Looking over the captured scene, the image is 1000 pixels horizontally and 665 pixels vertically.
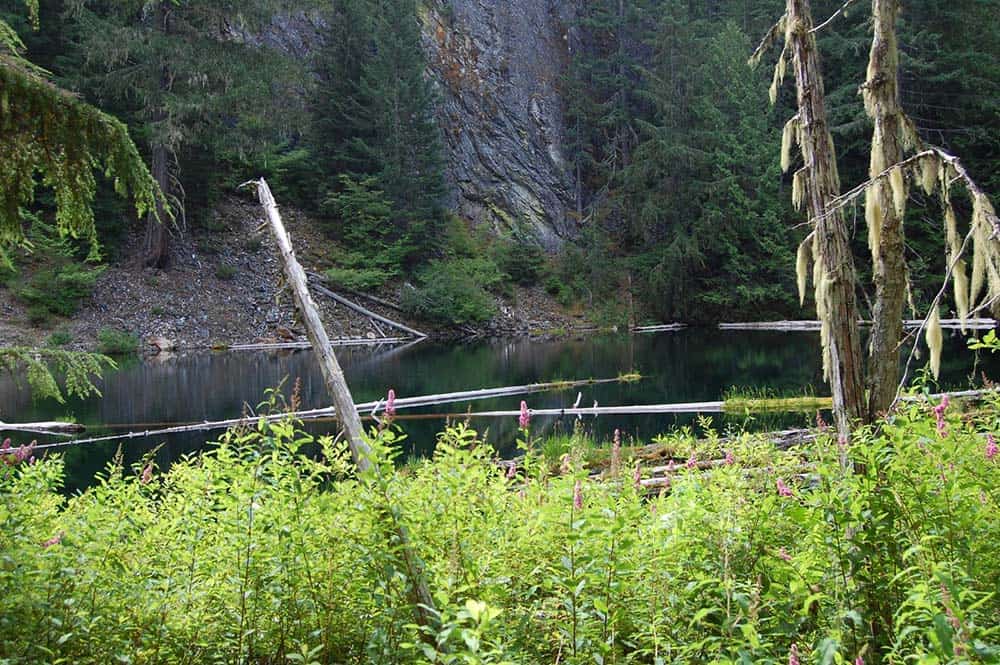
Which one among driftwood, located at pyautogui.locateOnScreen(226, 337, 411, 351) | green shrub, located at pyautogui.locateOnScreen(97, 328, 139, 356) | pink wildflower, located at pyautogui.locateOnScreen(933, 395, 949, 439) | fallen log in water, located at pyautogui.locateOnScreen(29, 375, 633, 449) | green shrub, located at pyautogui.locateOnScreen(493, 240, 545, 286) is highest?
green shrub, located at pyautogui.locateOnScreen(493, 240, 545, 286)

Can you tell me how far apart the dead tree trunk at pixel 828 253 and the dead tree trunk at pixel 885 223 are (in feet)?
0.73

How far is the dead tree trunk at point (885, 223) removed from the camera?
5.07 metres

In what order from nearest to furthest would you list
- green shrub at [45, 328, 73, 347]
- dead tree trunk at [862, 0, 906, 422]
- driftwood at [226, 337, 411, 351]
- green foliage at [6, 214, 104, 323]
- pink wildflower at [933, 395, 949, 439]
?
pink wildflower at [933, 395, 949, 439], dead tree trunk at [862, 0, 906, 422], green shrub at [45, 328, 73, 347], green foliage at [6, 214, 104, 323], driftwood at [226, 337, 411, 351]

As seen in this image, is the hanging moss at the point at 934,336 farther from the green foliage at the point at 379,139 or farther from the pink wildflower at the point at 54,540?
the green foliage at the point at 379,139

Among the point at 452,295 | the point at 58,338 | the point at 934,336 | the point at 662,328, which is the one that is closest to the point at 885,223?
the point at 934,336

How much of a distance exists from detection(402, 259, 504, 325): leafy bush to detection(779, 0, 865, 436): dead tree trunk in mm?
25099

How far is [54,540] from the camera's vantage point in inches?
116

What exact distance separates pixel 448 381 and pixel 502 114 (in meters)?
26.1

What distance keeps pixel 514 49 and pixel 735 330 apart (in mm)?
19844

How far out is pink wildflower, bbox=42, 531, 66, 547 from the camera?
2.93 m

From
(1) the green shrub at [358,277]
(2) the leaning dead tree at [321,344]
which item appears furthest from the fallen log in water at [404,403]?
(1) the green shrub at [358,277]

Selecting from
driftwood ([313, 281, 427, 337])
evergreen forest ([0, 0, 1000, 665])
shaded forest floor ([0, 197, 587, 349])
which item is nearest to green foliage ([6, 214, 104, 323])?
evergreen forest ([0, 0, 1000, 665])

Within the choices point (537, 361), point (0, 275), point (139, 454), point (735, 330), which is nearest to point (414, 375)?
point (537, 361)

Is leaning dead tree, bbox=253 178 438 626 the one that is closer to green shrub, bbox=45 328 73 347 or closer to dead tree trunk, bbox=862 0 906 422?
dead tree trunk, bbox=862 0 906 422
